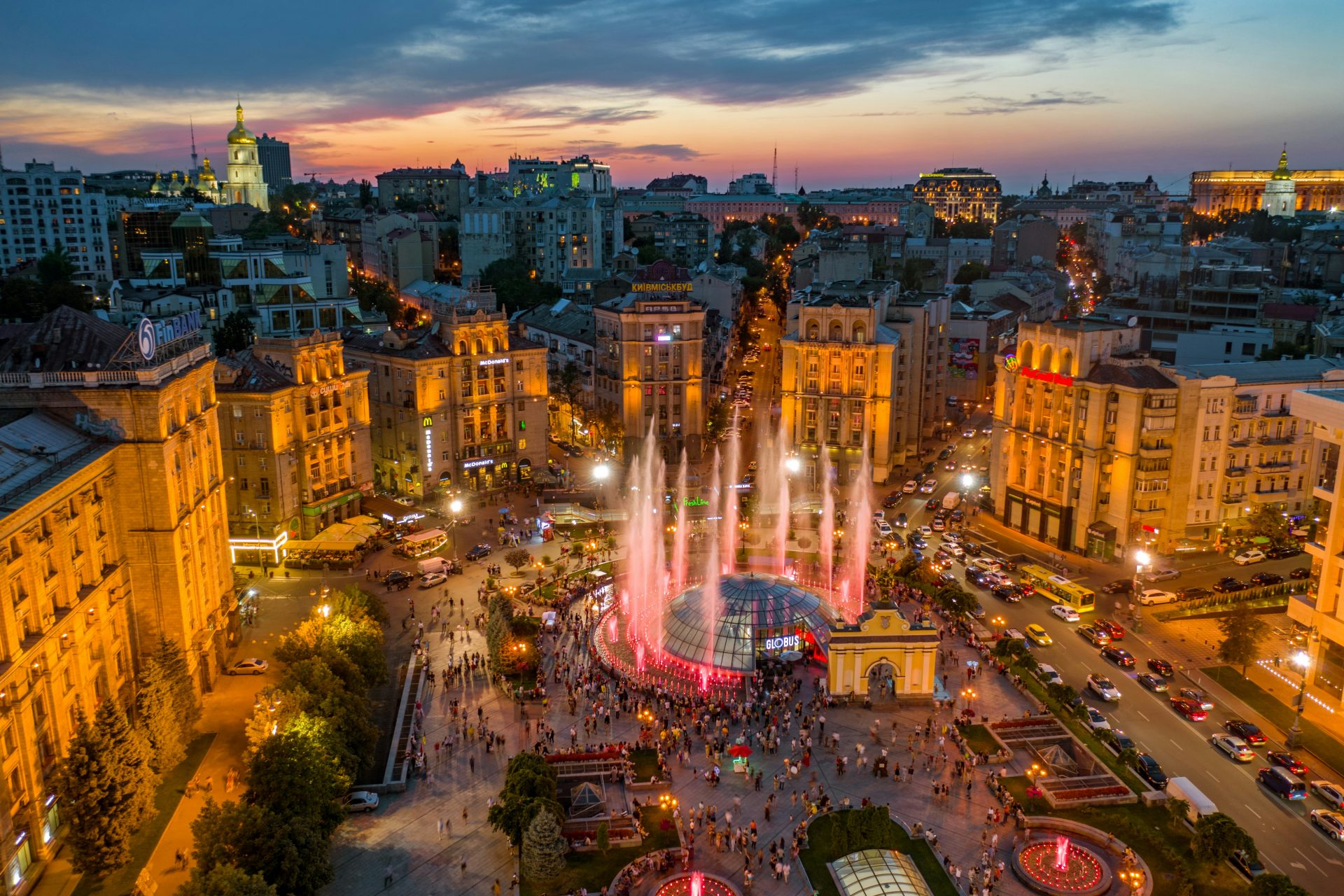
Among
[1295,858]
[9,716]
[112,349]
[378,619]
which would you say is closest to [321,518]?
[378,619]

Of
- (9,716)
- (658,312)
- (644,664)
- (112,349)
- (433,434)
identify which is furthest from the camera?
(658,312)

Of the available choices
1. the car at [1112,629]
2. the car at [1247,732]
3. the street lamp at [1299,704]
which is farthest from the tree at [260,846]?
the car at [1112,629]

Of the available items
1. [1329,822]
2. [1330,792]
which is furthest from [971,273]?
[1329,822]

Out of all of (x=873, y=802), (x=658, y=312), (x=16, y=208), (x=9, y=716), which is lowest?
(x=873, y=802)

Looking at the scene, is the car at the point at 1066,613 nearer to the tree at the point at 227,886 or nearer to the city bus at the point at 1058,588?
the city bus at the point at 1058,588

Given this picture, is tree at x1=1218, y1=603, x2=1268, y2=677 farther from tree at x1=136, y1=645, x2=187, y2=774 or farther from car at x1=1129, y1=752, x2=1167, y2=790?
tree at x1=136, y1=645, x2=187, y2=774

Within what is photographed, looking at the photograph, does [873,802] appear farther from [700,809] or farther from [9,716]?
[9,716]
